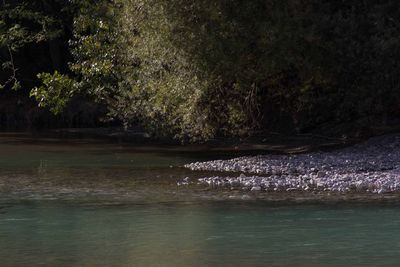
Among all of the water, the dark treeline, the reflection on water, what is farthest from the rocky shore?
the reflection on water

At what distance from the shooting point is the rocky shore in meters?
19.2

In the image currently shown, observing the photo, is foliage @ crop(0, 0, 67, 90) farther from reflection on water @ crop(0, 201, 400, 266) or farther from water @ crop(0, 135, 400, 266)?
reflection on water @ crop(0, 201, 400, 266)

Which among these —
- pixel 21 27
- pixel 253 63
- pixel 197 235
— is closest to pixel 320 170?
pixel 253 63

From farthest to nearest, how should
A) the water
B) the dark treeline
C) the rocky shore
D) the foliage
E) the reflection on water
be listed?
the foliage, the dark treeline, the rocky shore, the water, the reflection on water

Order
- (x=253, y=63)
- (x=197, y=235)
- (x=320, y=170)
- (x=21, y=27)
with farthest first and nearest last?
(x=21, y=27)
(x=253, y=63)
(x=320, y=170)
(x=197, y=235)

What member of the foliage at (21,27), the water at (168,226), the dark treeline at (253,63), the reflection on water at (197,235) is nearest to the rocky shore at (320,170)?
the water at (168,226)

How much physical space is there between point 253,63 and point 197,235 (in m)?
10.9

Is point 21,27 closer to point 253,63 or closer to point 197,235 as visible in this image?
point 253,63

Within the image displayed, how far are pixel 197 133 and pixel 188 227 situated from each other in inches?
459

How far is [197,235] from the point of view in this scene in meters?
14.0

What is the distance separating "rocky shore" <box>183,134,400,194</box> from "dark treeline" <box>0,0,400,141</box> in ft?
4.52

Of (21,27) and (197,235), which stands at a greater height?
(21,27)

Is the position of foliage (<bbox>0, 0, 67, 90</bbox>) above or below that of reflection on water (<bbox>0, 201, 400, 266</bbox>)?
above

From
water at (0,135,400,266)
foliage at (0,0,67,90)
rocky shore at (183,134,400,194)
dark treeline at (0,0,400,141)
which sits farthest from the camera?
foliage at (0,0,67,90)
